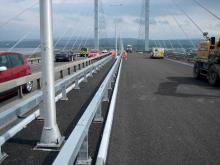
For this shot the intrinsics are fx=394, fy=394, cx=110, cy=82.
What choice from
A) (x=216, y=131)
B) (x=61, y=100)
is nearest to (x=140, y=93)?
(x=61, y=100)

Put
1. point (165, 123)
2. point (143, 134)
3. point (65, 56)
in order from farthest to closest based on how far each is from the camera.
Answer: point (65, 56) < point (165, 123) < point (143, 134)

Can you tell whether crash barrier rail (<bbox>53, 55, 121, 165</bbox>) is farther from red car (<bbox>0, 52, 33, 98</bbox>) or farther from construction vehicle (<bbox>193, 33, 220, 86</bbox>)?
construction vehicle (<bbox>193, 33, 220, 86</bbox>)

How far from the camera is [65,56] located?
5278 cm

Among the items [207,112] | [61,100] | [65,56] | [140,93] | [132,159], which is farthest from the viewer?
[65,56]

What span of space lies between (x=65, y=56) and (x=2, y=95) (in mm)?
41715

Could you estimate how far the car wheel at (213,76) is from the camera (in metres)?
17.4

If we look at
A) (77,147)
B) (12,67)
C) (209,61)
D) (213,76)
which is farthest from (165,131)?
(209,61)

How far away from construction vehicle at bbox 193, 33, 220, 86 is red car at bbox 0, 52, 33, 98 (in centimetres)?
832

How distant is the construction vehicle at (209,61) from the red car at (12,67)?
8.32 meters

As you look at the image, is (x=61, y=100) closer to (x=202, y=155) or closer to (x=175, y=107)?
(x=175, y=107)

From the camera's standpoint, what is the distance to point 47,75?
634 centimetres

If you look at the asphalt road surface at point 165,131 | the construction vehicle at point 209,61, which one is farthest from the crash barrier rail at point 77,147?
the construction vehicle at point 209,61

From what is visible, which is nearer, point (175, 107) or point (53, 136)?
point (53, 136)

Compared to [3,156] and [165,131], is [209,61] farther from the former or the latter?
[3,156]
